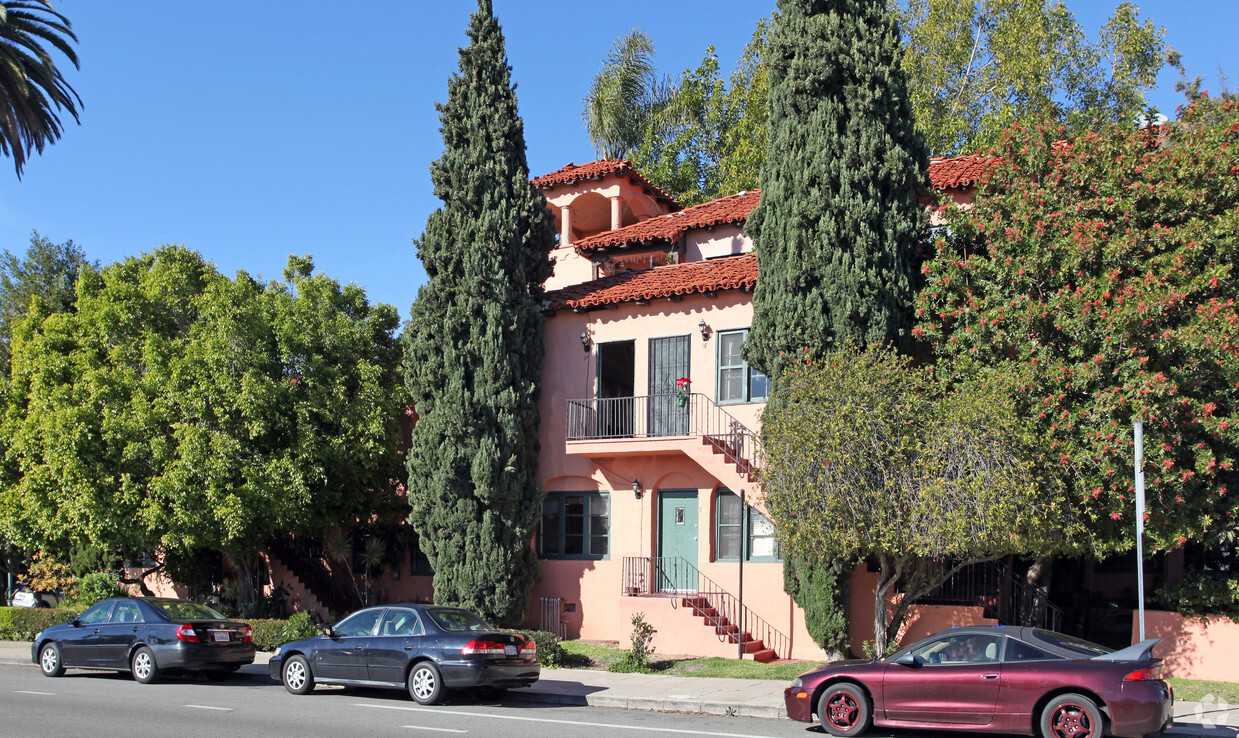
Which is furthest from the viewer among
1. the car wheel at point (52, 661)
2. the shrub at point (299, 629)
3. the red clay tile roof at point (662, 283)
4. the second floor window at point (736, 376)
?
the red clay tile roof at point (662, 283)

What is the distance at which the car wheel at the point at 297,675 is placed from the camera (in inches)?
559

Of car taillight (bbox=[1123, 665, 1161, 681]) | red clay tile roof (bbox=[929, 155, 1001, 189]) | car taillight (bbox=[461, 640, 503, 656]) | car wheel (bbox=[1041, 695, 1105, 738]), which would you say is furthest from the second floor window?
car taillight (bbox=[1123, 665, 1161, 681])

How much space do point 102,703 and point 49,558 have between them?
569 inches

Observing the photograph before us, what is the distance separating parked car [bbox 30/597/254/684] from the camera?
1529 centimetres

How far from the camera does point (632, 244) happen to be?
82.7 ft

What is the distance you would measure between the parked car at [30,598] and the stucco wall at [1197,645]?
79.0ft

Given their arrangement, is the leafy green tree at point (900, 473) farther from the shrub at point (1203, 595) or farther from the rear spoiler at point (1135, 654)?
the rear spoiler at point (1135, 654)

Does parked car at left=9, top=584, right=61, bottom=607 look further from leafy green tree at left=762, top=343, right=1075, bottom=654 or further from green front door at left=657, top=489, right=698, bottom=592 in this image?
leafy green tree at left=762, top=343, right=1075, bottom=654

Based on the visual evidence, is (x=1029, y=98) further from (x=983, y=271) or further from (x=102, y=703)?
A: (x=102, y=703)

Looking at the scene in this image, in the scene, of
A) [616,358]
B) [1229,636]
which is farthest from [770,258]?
[1229,636]

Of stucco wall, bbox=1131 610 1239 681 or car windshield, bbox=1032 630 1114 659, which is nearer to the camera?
car windshield, bbox=1032 630 1114 659

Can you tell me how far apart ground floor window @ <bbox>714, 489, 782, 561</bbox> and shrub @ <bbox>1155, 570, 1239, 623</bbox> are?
20.7 ft

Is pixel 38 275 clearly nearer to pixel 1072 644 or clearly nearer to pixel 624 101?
pixel 624 101

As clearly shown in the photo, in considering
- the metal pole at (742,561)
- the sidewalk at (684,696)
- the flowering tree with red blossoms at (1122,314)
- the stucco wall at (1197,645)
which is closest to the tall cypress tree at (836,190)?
the flowering tree with red blossoms at (1122,314)
